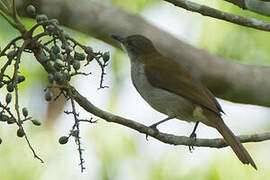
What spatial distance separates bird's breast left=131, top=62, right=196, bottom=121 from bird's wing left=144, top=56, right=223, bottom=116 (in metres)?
0.04

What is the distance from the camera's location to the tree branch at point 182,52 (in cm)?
607

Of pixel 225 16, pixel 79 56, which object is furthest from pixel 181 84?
pixel 79 56

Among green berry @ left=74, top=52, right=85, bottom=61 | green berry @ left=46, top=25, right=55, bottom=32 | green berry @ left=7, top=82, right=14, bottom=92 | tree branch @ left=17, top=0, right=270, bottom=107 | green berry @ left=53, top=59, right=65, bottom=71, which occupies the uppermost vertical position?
green berry @ left=46, top=25, right=55, bottom=32

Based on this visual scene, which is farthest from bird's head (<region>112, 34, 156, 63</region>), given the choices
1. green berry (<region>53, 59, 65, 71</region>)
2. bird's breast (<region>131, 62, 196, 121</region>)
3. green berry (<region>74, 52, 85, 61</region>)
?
green berry (<region>53, 59, 65, 71</region>)

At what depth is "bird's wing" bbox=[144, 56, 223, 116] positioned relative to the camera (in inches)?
195

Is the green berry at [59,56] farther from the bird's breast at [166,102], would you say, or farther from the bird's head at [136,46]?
Result: the bird's head at [136,46]

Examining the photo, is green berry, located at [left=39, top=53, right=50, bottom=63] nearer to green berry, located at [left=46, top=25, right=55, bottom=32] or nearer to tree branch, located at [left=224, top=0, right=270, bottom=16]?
green berry, located at [left=46, top=25, right=55, bottom=32]

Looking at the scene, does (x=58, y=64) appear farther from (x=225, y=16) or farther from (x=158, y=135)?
(x=225, y=16)

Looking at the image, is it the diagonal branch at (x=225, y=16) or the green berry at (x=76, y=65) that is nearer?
the green berry at (x=76, y=65)

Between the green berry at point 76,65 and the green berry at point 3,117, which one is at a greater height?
the green berry at point 76,65

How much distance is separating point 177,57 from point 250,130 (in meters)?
1.57

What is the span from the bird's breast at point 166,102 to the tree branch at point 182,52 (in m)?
1.19

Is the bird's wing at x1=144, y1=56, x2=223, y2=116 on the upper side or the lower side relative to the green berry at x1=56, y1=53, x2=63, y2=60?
lower

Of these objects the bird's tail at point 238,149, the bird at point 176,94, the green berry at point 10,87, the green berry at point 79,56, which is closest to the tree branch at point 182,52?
the bird at point 176,94
